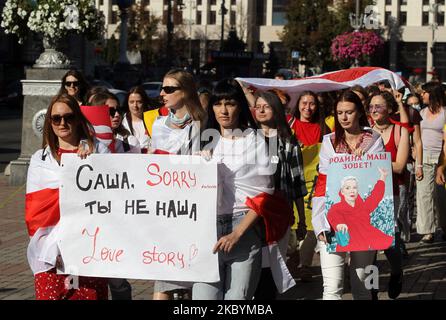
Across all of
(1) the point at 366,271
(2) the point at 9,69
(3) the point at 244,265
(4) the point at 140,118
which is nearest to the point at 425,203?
(4) the point at 140,118

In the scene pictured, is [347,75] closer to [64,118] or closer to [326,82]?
[326,82]

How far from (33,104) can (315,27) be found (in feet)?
225

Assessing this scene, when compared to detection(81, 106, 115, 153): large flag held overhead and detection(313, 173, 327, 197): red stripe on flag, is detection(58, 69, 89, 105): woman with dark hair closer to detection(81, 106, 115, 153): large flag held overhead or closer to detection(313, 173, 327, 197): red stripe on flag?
detection(81, 106, 115, 153): large flag held overhead

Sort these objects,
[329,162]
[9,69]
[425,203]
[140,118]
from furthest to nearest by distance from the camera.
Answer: [9,69] < [425,203] < [140,118] < [329,162]

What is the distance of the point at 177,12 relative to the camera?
103 metres

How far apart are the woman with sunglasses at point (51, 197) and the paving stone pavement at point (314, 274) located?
7.06ft

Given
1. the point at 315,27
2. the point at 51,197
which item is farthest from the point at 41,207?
the point at 315,27

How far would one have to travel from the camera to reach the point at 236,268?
587 cm

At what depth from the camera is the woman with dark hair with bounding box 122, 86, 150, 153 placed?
9172 mm

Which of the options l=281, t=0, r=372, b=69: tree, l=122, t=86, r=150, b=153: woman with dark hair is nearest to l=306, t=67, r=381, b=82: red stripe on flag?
l=122, t=86, r=150, b=153: woman with dark hair

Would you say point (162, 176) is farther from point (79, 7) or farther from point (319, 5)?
point (319, 5)

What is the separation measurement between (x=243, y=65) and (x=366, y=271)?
2251 inches

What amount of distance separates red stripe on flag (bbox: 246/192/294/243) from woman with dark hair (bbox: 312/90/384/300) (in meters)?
0.59

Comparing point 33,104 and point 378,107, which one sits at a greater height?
point 378,107
